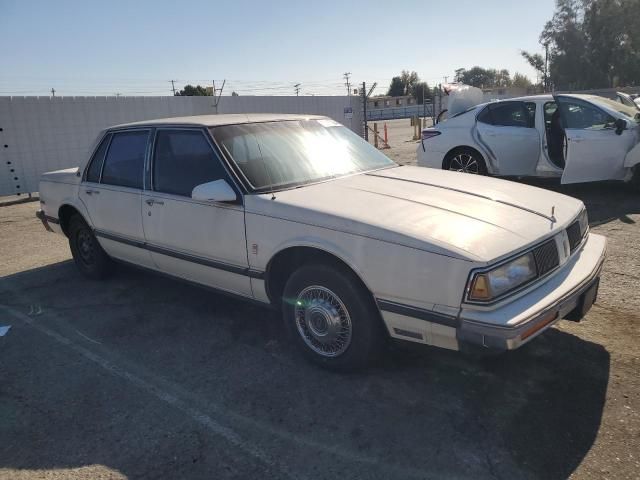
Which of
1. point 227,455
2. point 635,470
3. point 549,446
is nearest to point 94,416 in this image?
point 227,455

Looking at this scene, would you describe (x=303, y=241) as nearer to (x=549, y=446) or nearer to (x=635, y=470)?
(x=549, y=446)

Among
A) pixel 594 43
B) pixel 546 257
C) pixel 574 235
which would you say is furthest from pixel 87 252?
pixel 594 43

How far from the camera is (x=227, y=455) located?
2570 mm

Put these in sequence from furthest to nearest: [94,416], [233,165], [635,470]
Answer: [233,165] < [94,416] < [635,470]

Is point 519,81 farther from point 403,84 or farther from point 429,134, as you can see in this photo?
point 429,134

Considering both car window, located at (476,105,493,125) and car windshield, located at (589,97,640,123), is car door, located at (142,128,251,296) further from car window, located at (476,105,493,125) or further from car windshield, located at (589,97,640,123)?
car windshield, located at (589,97,640,123)

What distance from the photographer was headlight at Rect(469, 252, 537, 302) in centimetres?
257

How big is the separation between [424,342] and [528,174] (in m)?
6.03

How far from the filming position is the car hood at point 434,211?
8.93 ft

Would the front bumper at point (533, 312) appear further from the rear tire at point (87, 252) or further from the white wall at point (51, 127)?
the white wall at point (51, 127)

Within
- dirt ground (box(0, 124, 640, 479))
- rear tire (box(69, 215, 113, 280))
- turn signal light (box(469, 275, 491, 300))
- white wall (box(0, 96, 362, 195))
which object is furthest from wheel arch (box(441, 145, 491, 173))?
white wall (box(0, 96, 362, 195))

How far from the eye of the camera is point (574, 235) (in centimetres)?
332

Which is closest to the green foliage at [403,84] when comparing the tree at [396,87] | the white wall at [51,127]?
the tree at [396,87]

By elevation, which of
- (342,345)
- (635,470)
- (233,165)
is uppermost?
(233,165)
